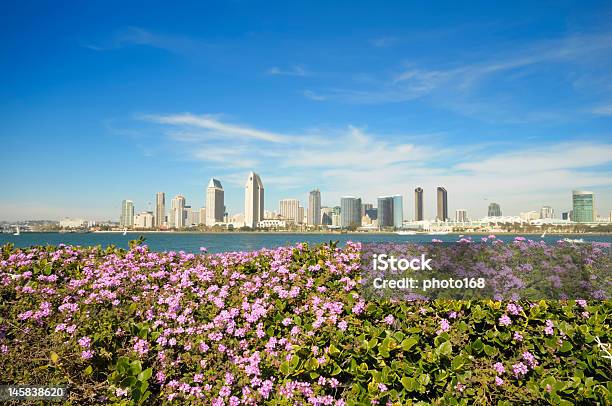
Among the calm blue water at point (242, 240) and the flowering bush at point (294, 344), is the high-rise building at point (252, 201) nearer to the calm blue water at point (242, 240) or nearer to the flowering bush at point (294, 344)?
the calm blue water at point (242, 240)

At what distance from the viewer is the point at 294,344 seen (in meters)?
3.20

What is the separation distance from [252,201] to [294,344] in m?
107

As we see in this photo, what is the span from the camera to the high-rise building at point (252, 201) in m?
109

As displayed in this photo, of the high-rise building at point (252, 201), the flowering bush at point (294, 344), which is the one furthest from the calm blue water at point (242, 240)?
the high-rise building at point (252, 201)

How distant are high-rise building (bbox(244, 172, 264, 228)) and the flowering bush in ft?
347

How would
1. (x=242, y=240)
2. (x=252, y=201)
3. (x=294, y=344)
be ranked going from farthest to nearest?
1. (x=252, y=201)
2. (x=242, y=240)
3. (x=294, y=344)

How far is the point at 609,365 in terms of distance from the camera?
9.73 feet

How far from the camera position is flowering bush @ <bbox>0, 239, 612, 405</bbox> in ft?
9.56

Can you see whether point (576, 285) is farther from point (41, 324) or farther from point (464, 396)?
point (41, 324)

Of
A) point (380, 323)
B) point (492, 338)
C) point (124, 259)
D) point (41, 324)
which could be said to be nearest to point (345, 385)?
point (380, 323)

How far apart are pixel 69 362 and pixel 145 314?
67 cm

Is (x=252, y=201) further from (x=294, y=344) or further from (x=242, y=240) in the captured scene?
(x=294, y=344)

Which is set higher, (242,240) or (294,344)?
(294,344)


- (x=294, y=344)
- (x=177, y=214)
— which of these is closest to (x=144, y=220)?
(x=177, y=214)
